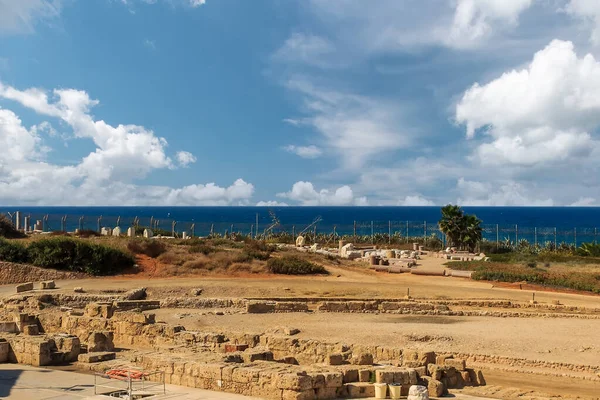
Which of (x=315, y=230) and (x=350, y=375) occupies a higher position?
(x=315, y=230)

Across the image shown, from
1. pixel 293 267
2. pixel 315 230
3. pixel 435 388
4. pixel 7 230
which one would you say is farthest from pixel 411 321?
pixel 315 230

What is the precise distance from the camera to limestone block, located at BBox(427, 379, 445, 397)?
11.9m

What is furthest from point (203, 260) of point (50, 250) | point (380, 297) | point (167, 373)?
point (167, 373)

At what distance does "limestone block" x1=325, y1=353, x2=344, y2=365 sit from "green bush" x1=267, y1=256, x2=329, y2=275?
22814 millimetres

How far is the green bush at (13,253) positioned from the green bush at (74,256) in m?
0.29

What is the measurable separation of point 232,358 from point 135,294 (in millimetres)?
16212

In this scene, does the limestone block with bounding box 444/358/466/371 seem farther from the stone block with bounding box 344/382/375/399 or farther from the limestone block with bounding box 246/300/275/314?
the limestone block with bounding box 246/300/275/314

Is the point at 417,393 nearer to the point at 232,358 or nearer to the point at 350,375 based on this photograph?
the point at 350,375

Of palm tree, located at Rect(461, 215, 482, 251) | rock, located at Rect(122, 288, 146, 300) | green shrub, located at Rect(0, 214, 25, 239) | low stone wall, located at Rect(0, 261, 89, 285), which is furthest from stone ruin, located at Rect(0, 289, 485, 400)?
palm tree, located at Rect(461, 215, 482, 251)

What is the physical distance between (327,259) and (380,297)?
12605 millimetres

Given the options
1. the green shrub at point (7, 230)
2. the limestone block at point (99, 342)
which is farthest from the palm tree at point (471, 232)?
the limestone block at point (99, 342)

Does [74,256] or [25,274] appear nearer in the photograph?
[25,274]

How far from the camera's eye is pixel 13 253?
1341 inches

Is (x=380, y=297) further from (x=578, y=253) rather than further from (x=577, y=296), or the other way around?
(x=578, y=253)
